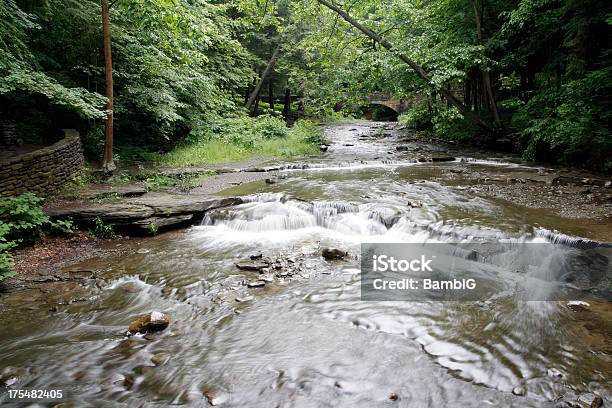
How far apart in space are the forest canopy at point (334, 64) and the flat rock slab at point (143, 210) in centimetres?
264

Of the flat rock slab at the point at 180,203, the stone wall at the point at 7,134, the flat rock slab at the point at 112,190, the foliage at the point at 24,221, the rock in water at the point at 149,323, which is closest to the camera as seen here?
the rock in water at the point at 149,323

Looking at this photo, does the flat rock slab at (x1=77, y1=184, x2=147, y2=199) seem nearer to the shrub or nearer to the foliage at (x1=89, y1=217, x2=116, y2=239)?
the foliage at (x1=89, y1=217, x2=116, y2=239)

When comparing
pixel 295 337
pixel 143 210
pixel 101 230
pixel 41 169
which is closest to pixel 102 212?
pixel 101 230

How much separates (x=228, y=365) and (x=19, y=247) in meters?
5.49

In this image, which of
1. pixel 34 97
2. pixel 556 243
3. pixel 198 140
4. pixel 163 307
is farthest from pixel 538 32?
pixel 34 97

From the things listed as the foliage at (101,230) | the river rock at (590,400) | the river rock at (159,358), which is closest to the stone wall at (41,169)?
the foliage at (101,230)

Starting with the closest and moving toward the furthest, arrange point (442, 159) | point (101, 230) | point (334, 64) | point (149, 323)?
point (149, 323)
point (101, 230)
point (442, 159)
point (334, 64)

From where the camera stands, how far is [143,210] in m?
7.87

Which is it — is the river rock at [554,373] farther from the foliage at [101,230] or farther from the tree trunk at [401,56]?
the tree trunk at [401,56]

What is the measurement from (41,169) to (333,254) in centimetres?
695

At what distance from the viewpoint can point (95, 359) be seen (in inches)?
146

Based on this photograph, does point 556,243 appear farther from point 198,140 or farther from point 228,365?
point 198,140

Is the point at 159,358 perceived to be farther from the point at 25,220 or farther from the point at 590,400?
the point at 25,220

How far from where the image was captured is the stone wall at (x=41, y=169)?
24.0 ft
